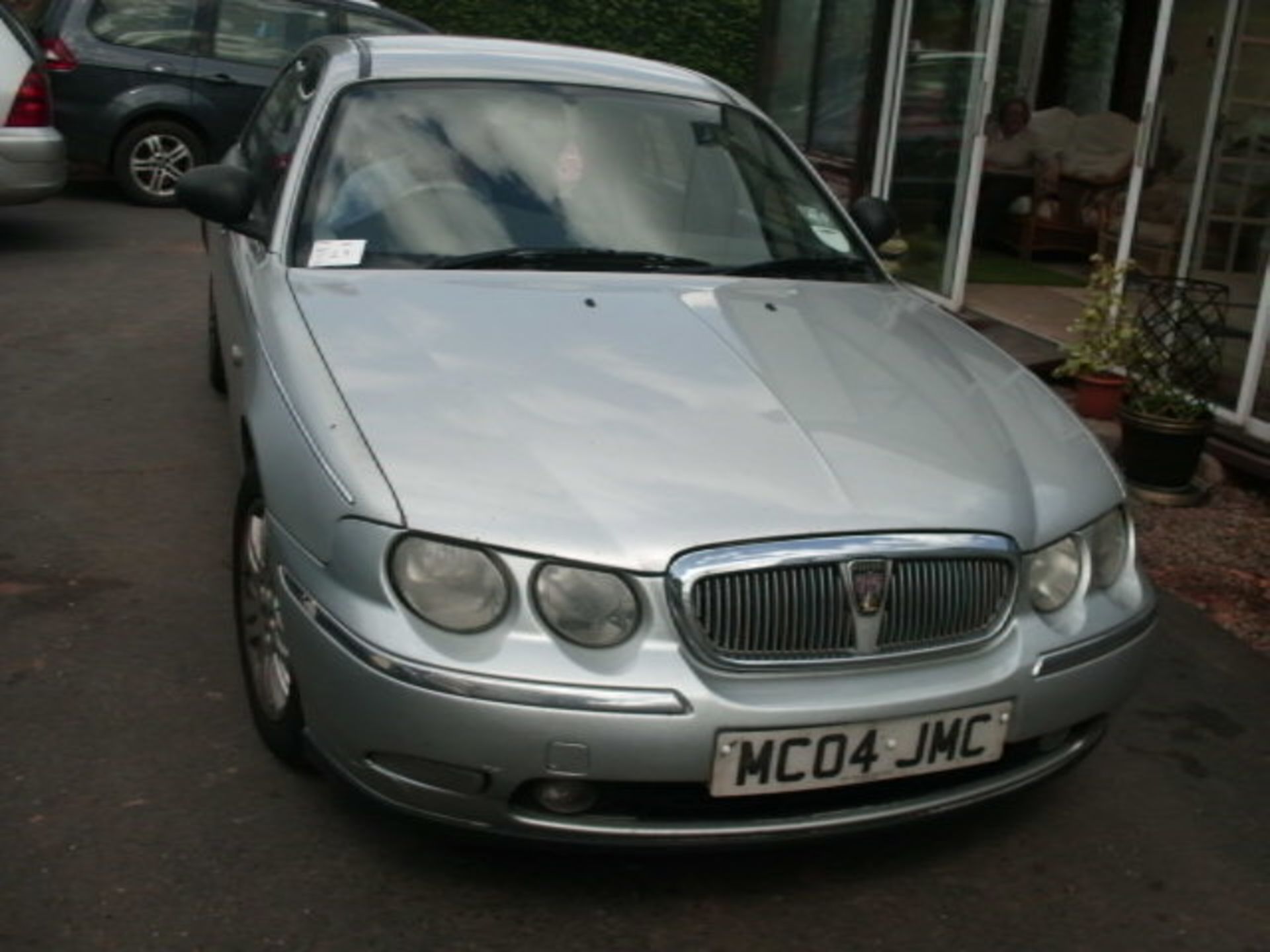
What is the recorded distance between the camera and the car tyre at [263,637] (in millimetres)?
3176

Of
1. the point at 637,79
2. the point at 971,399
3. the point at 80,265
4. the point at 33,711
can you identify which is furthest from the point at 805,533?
the point at 80,265

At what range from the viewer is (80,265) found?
30.0 feet

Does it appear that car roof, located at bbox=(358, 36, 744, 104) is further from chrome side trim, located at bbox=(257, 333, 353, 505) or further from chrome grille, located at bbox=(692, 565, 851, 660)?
chrome grille, located at bbox=(692, 565, 851, 660)

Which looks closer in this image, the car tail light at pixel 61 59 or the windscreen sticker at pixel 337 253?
the windscreen sticker at pixel 337 253

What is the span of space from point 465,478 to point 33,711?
4.84 ft

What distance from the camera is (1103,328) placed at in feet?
21.3

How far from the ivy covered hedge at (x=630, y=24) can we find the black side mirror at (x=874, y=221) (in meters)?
11.2

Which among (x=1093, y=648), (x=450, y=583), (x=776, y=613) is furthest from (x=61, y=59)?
(x=1093, y=648)

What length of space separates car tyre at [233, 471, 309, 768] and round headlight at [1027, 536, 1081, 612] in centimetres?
149

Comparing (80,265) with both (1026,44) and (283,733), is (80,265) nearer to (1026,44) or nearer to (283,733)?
(283,733)

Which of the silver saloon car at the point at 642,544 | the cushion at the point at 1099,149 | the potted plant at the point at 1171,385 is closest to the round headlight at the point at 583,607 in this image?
the silver saloon car at the point at 642,544

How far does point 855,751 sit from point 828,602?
275 millimetres

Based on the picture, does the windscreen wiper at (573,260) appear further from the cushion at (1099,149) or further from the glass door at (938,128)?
the cushion at (1099,149)

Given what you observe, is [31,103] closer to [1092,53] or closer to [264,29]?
[264,29]
